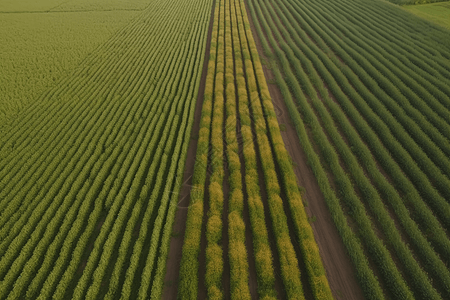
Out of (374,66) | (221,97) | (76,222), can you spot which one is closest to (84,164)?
(76,222)

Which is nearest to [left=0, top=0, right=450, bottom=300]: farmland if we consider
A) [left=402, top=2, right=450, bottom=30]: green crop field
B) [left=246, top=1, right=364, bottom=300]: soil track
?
[left=246, top=1, right=364, bottom=300]: soil track

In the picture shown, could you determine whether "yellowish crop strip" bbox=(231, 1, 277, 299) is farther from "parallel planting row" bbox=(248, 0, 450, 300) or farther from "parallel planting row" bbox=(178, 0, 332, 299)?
"parallel planting row" bbox=(248, 0, 450, 300)

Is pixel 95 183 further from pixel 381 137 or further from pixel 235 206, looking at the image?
pixel 381 137

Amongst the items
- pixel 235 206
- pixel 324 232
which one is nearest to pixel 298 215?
pixel 324 232

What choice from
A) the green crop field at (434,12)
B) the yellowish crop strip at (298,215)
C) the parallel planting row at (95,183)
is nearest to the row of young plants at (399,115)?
the yellowish crop strip at (298,215)

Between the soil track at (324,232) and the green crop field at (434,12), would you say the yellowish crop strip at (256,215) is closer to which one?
the soil track at (324,232)

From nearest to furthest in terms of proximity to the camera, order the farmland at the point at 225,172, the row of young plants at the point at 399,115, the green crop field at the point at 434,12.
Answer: the farmland at the point at 225,172 → the row of young plants at the point at 399,115 → the green crop field at the point at 434,12
